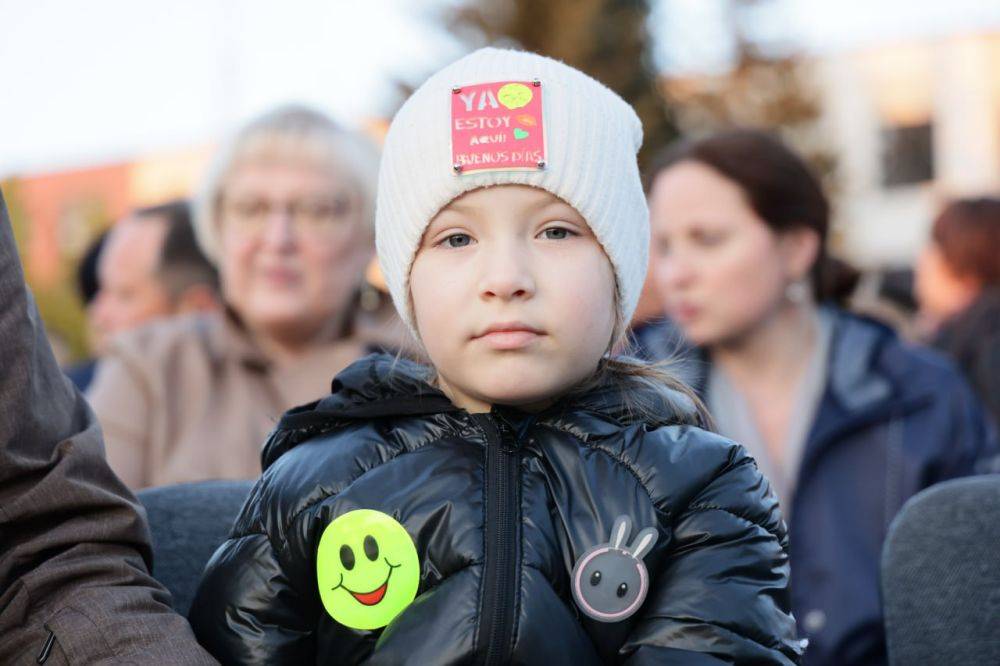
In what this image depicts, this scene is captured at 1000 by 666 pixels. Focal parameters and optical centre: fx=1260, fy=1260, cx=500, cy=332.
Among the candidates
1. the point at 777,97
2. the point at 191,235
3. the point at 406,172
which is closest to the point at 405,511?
the point at 406,172

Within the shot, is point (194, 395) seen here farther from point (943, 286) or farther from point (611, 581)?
point (943, 286)

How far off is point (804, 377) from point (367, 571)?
2.31 meters

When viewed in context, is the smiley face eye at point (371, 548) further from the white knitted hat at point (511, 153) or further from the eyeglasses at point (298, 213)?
the eyeglasses at point (298, 213)

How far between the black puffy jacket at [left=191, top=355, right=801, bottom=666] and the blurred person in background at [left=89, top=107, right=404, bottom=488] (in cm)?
179

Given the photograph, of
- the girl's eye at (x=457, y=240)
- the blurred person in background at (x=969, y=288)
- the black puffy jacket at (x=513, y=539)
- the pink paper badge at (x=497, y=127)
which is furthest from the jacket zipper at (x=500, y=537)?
the blurred person in background at (x=969, y=288)

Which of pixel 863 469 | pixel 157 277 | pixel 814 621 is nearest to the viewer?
pixel 814 621

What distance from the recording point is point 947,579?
2.03m

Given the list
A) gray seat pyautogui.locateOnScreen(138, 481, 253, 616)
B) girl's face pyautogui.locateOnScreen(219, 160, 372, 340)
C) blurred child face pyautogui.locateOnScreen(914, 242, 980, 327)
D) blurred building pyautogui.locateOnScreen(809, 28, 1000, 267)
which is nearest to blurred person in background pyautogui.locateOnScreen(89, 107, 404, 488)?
girl's face pyautogui.locateOnScreen(219, 160, 372, 340)

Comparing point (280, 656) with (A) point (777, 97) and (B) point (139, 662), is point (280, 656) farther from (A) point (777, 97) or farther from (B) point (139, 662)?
(A) point (777, 97)

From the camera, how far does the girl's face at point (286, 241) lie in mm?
3725

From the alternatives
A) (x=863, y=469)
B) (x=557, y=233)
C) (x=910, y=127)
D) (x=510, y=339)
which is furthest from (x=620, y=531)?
(x=910, y=127)

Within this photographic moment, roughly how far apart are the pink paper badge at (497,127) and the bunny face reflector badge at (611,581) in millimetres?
551

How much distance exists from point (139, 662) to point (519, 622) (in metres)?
0.50

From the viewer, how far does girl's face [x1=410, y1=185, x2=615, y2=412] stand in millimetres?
1734
